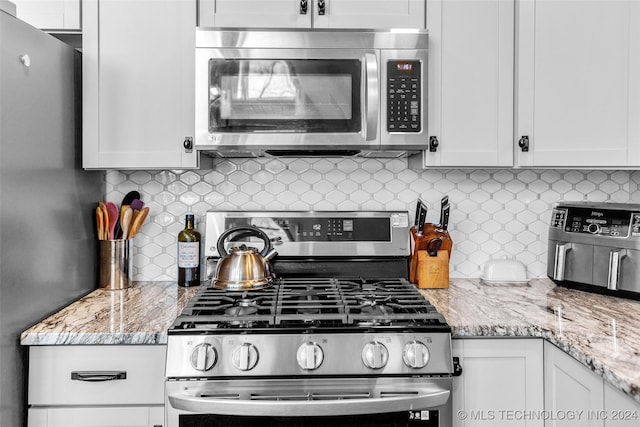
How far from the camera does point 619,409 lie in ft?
3.98

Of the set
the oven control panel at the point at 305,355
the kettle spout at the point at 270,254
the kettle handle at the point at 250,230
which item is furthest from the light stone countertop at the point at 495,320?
the kettle spout at the point at 270,254

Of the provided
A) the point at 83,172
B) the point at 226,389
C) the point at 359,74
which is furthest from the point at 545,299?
the point at 83,172

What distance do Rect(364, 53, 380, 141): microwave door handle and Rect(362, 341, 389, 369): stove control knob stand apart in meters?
0.76

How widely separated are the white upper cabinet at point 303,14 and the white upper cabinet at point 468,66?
16cm

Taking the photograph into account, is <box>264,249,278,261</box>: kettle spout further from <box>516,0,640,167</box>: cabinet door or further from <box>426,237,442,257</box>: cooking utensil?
<box>516,0,640,167</box>: cabinet door

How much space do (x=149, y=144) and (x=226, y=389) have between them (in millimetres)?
959

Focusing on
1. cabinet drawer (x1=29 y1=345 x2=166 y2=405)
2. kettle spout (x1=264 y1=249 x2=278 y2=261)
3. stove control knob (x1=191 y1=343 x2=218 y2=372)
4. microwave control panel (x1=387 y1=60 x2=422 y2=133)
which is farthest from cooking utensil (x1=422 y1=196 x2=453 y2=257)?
cabinet drawer (x1=29 y1=345 x2=166 y2=405)

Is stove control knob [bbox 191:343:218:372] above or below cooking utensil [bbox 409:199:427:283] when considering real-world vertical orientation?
below

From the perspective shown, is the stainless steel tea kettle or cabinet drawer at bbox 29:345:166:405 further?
the stainless steel tea kettle

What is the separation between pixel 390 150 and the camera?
1946 mm

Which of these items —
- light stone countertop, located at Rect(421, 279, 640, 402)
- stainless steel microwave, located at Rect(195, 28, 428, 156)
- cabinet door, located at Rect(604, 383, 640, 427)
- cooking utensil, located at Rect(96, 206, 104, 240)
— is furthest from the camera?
cooking utensil, located at Rect(96, 206, 104, 240)

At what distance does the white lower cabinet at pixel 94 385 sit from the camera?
1531mm

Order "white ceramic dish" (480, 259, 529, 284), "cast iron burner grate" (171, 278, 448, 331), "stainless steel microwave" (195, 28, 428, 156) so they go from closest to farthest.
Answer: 1. "cast iron burner grate" (171, 278, 448, 331)
2. "stainless steel microwave" (195, 28, 428, 156)
3. "white ceramic dish" (480, 259, 529, 284)

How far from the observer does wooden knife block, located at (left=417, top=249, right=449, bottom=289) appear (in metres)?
2.11
